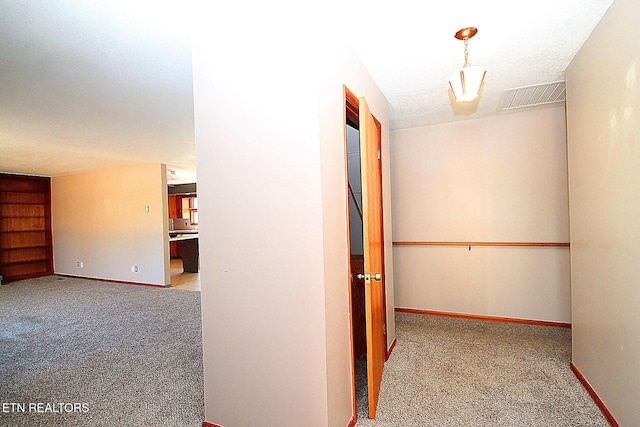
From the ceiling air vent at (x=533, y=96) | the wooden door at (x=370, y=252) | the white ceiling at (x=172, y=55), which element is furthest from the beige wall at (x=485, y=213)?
the wooden door at (x=370, y=252)

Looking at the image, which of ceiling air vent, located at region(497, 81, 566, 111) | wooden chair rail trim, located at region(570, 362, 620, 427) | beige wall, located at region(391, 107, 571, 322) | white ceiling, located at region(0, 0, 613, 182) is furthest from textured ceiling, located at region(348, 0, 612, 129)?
wooden chair rail trim, located at region(570, 362, 620, 427)

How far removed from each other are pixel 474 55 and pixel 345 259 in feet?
5.77

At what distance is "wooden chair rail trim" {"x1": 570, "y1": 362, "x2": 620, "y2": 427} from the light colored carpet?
3 cm

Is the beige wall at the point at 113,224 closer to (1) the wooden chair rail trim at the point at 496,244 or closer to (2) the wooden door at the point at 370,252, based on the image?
(1) the wooden chair rail trim at the point at 496,244

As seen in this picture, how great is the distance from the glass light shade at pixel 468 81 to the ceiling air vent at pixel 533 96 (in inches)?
46.9

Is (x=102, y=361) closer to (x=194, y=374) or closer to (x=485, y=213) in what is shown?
(x=194, y=374)

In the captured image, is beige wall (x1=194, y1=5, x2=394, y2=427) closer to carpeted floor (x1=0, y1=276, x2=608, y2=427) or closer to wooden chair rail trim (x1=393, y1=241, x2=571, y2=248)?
carpeted floor (x1=0, y1=276, x2=608, y2=427)

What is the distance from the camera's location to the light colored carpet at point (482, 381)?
6.43 ft

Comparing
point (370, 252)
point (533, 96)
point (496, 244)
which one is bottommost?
point (496, 244)

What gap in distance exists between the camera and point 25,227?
712 centimetres

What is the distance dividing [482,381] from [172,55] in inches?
125

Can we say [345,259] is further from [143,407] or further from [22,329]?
[22,329]

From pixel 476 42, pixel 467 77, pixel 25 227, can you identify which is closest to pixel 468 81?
pixel 467 77

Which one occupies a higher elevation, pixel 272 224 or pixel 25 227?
pixel 272 224
